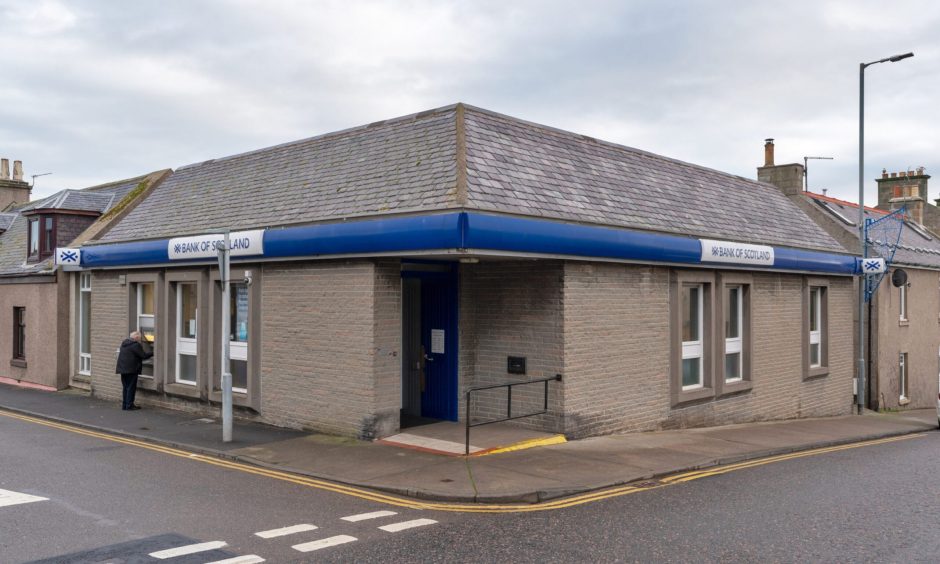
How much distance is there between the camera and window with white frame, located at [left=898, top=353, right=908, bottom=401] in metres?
25.3

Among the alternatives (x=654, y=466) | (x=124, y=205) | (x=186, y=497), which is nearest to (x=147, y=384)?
(x=124, y=205)

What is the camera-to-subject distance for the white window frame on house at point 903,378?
25.3 m

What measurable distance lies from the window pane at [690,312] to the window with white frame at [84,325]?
14705 mm

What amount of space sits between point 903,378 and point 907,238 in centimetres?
542

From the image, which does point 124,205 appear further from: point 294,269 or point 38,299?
point 294,269

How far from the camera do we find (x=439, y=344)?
13570 mm

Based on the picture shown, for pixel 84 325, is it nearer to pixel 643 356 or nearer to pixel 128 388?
pixel 128 388

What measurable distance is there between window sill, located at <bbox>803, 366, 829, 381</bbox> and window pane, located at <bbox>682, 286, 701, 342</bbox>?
5.00 metres

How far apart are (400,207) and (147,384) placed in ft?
27.5

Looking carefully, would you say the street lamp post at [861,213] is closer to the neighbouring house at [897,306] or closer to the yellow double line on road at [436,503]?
the neighbouring house at [897,306]

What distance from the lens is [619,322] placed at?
13414 mm

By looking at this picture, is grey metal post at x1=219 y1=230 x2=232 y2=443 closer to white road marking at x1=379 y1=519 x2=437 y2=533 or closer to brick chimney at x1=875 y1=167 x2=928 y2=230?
white road marking at x1=379 y1=519 x2=437 y2=533

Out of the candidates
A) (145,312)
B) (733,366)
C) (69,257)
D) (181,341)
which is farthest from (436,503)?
(69,257)

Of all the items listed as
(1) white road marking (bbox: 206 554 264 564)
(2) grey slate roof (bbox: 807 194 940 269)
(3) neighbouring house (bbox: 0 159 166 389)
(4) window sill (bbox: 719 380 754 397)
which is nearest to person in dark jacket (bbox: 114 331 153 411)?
(3) neighbouring house (bbox: 0 159 166 389)
